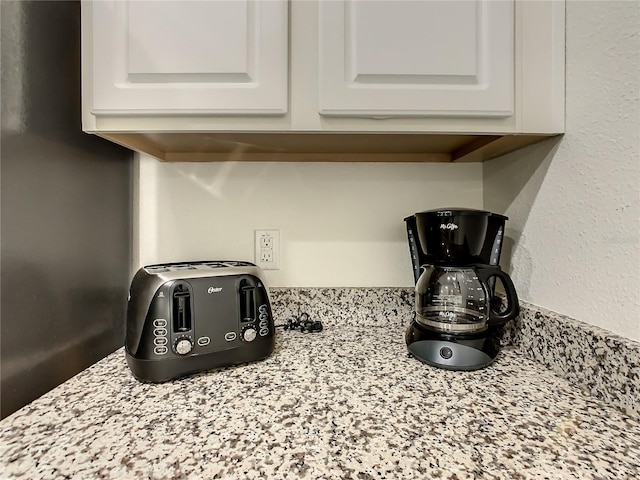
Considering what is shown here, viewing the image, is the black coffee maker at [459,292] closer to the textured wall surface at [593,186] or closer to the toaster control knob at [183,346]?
the textured wall surface at [593,186]

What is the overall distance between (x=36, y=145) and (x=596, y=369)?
1.15 metres

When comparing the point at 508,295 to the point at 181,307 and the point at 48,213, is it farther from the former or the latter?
the point at 48,213

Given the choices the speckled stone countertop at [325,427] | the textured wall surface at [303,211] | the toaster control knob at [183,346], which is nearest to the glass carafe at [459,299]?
the speckled stone countertop at [325,427]

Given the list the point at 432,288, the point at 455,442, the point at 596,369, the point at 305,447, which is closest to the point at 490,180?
the point at 432,288

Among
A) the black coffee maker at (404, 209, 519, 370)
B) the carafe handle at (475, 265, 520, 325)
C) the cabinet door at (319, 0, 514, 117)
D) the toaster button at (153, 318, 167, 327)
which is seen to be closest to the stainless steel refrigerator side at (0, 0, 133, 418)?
the toaster button at (153, 318, 167, 327)

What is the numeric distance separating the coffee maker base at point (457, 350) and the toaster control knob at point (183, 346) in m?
0.50

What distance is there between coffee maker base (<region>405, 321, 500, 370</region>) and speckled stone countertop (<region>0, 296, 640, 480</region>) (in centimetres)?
2

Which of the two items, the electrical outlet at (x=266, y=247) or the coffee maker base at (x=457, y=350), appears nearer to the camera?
the coffee maker base at (x=457, y=350)

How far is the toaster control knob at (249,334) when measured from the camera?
708mm

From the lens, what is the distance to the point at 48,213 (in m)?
0.67

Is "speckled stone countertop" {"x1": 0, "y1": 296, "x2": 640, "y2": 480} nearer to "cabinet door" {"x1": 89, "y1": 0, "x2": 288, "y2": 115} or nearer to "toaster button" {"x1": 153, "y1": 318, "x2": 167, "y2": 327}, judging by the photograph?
"toaster button" {"x1": 153, "y1": 318, "x2": 167, "y2": 327}

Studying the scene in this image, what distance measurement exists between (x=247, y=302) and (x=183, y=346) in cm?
15

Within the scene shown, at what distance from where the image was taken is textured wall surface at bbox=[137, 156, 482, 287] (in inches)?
39.6

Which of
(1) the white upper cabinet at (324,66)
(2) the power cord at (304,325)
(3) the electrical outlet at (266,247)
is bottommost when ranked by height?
(2) the power cord at (304,325)
